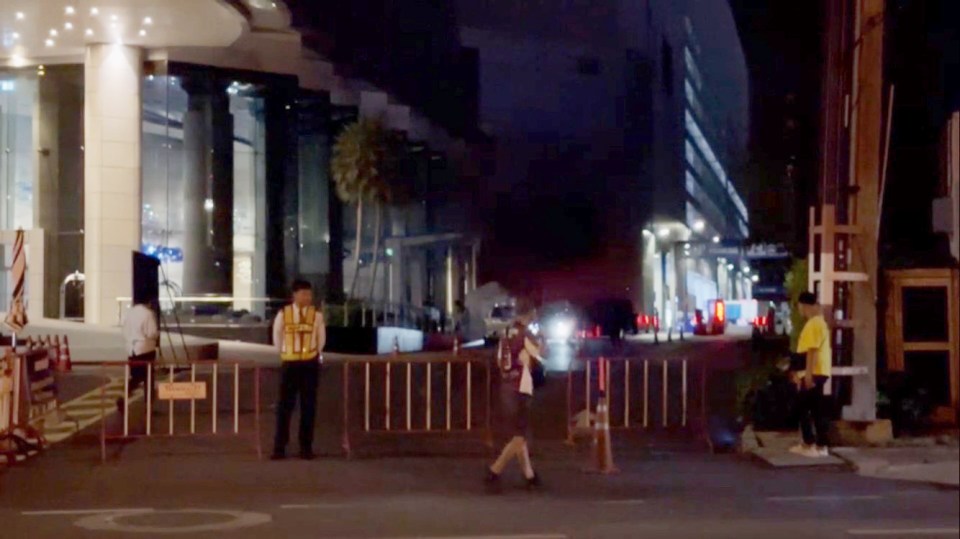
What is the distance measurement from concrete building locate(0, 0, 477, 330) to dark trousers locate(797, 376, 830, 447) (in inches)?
907

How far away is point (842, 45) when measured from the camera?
16547 mm

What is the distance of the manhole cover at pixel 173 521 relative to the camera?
1120 centimetres

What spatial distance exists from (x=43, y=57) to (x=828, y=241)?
3335 cm

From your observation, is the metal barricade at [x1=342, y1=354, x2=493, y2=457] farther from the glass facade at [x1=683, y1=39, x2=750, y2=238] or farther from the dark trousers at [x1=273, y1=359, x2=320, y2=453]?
the glass facade at [x1=683, y1=39, x2=750, y2=238]

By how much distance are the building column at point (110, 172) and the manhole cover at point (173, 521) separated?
3097cm

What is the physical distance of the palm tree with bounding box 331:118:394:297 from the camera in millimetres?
51531

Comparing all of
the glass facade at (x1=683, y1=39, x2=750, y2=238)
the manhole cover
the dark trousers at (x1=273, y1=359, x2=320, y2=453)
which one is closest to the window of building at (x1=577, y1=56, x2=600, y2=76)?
the glass facade at (x1=683, y1=39, x2=750, y2=238)

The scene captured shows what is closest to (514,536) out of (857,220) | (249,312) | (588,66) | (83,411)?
(857,220)

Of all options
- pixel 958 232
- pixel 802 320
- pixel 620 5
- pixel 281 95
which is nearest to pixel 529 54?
pixel 620 5

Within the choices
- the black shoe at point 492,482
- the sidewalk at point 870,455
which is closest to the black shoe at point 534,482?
the black shoe at point 492,482

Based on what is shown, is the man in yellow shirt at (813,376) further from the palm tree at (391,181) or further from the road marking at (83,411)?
the palm tree at (391,181)

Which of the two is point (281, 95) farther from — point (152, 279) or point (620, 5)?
point (620, 5)

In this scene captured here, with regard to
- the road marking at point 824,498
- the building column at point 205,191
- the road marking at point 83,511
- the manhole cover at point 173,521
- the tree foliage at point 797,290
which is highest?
the building column at point 205,191

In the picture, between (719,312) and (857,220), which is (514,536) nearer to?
(857,220)
